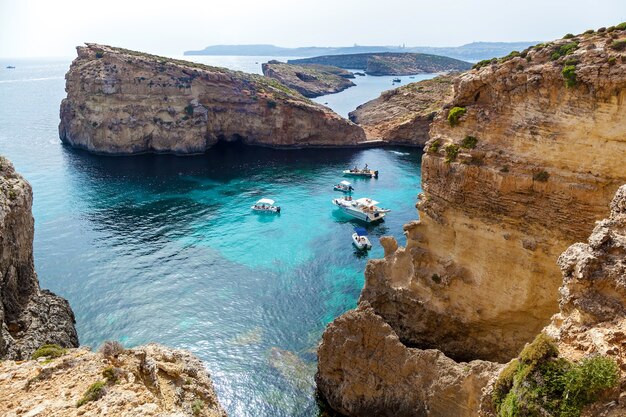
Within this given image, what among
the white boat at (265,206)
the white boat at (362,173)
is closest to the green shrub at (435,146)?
the white boat at (265,206)

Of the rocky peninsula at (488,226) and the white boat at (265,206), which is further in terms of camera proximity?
the white boat at (265,206)

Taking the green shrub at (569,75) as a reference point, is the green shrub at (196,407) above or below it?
below

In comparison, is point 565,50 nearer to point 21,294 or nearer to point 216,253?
point 21,294

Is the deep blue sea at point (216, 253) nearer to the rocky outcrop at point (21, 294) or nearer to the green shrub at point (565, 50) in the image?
the rocky outcrop at point (21, 294)

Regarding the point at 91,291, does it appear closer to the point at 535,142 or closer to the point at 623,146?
the point at 535,142

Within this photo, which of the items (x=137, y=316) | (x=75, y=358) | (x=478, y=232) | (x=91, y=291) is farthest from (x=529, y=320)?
(x=91, y=291)

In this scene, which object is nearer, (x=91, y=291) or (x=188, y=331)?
(x=188, y=331)

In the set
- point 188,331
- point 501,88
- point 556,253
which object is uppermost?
point 501,88

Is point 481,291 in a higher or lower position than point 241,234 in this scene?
higher
